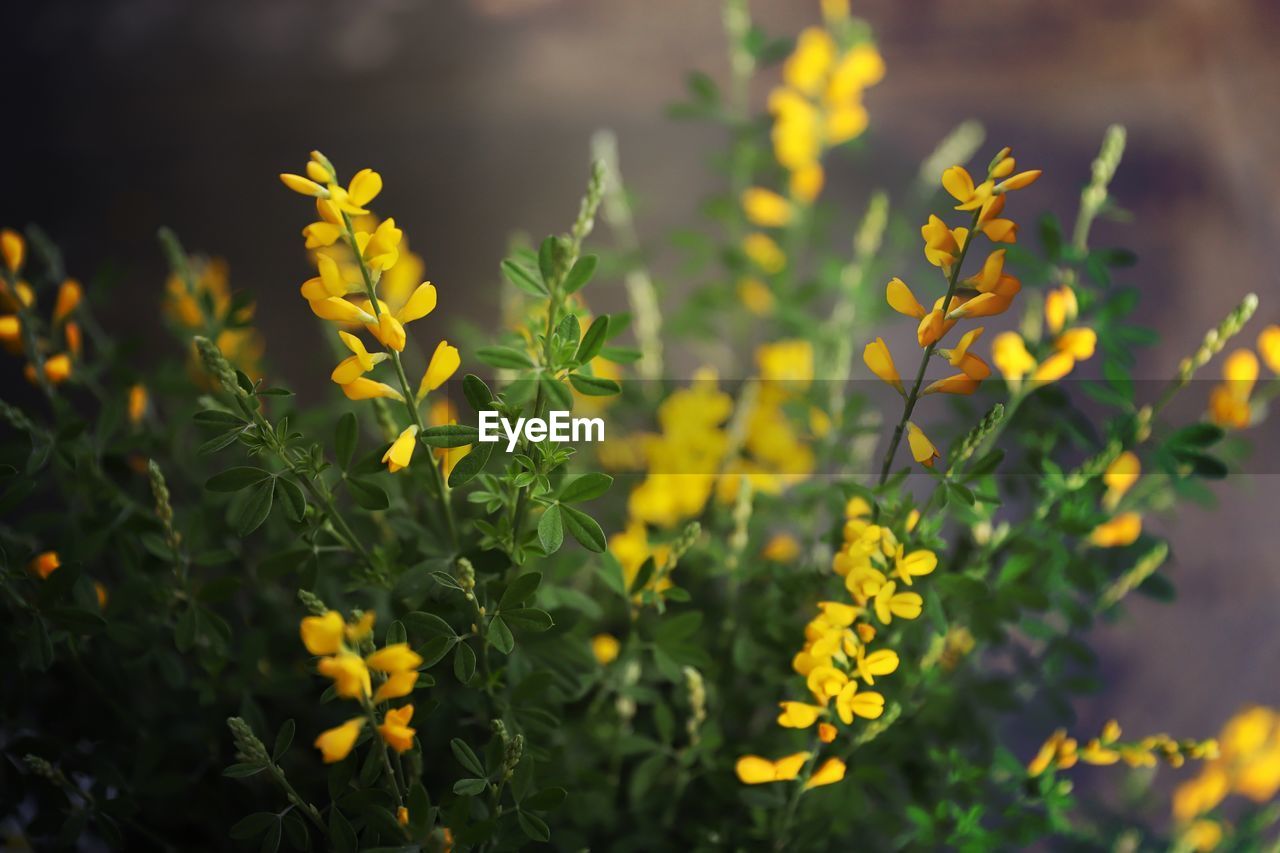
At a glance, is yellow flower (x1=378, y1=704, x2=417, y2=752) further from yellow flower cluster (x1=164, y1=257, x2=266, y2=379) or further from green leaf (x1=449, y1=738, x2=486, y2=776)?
yellow flower cluster (x1=164, y1=257, x2=266, y2=379)

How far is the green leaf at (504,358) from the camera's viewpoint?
1.37 feet

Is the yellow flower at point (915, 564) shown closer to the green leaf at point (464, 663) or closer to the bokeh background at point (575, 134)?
the green leaf at point (464, 663)

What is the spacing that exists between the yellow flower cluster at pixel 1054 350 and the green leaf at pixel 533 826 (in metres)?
0.33

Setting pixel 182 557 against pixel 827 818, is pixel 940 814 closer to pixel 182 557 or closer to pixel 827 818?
pixel 827 818

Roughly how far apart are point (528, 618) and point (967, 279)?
23 cm

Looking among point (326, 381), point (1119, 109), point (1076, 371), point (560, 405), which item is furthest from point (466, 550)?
point (1119, 109)

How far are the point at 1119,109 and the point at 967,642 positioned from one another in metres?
0.72

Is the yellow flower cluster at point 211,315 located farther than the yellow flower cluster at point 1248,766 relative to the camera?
No

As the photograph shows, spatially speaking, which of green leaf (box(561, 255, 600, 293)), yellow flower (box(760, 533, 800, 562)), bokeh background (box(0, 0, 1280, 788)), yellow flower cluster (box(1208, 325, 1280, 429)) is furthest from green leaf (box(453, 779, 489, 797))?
bokeh background (box(0, 0, 1280, 788))

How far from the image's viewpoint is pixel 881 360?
441 mm

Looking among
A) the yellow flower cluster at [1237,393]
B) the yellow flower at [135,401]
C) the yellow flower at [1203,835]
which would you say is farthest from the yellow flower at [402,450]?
the yellow flower at [1203,835]

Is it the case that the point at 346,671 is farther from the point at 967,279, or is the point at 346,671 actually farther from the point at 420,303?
Answer: the point at 967,279

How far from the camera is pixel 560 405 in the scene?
41cm

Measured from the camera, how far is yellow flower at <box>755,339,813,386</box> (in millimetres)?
838
